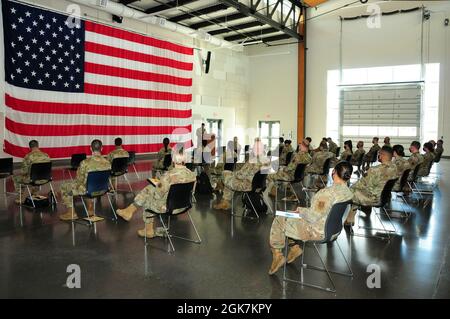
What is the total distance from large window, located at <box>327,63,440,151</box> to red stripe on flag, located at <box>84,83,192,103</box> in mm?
7283

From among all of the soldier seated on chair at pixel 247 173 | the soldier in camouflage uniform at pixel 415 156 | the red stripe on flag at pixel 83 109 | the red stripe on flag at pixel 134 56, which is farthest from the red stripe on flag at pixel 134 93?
the soldier in camouflage uniform at pixel 415 156

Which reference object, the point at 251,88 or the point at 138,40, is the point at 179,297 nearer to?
the point at 138,40

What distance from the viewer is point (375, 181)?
533 centimetres

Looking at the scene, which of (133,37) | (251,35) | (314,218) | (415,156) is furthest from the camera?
(251,35)

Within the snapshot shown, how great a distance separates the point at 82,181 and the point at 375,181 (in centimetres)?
433

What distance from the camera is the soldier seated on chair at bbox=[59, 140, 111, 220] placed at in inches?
→ 222

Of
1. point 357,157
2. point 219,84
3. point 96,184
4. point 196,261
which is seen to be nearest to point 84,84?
point 219,84

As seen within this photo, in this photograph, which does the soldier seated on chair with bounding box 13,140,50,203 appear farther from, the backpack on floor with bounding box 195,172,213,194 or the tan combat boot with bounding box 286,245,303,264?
the tan combat boot with bounding box 286,245,303,264

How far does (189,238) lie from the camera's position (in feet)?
16.6

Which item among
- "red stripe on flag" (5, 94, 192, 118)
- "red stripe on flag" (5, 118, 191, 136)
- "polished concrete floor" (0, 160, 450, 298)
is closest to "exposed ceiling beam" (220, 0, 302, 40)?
"red stripe on flag" (5, 94, 192, 118)

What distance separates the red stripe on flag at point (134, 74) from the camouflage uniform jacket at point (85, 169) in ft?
25.3

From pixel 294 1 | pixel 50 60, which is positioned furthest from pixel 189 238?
pixel 294 1

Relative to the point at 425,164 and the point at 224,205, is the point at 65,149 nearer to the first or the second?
the point at 224,205
